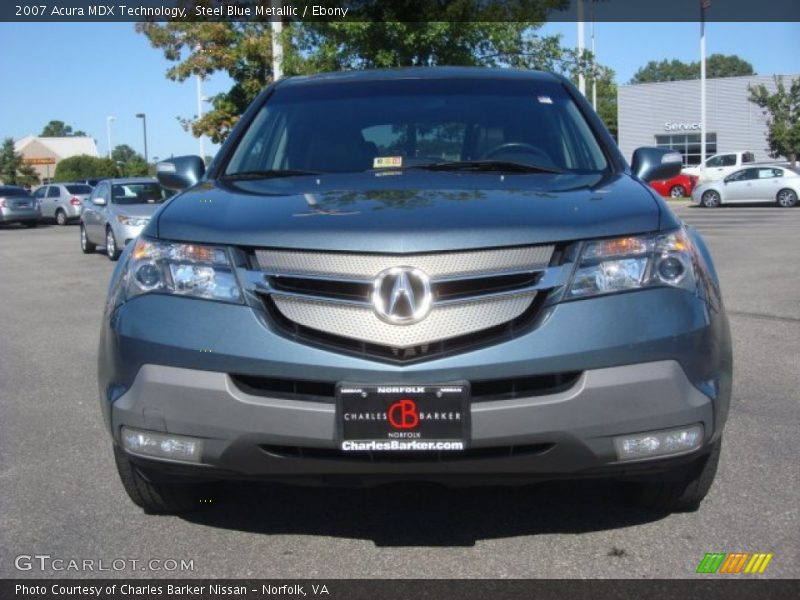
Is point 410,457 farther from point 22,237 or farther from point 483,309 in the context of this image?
point 22,237

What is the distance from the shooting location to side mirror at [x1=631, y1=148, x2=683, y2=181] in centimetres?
445

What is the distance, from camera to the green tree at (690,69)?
14550 cm

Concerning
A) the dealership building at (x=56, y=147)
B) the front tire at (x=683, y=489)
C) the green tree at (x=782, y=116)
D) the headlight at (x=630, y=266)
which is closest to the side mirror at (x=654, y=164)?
the headlight at (x=630, y=266)

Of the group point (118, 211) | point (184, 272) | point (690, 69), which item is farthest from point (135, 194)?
point (690, 69)

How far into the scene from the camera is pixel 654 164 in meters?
4.46

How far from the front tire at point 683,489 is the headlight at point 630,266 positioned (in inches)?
25.3

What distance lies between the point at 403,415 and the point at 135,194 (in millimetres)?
15817

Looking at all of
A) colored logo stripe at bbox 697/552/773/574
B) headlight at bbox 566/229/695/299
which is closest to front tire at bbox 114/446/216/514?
headlight at bbox 566/229/695/299

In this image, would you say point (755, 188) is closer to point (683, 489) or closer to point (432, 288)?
point (683, 489)

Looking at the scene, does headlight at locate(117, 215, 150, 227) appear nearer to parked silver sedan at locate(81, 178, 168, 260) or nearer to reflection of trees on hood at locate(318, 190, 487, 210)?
parked silver sedan at locate(81, 178, 168, 260)

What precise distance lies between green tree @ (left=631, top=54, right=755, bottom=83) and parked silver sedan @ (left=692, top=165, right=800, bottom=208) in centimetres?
11889

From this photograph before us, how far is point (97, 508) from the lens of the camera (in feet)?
12.8

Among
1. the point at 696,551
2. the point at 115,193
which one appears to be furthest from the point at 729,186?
the point at 696,551

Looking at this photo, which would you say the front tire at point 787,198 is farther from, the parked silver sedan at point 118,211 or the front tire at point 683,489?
the front tire at point 683,489
